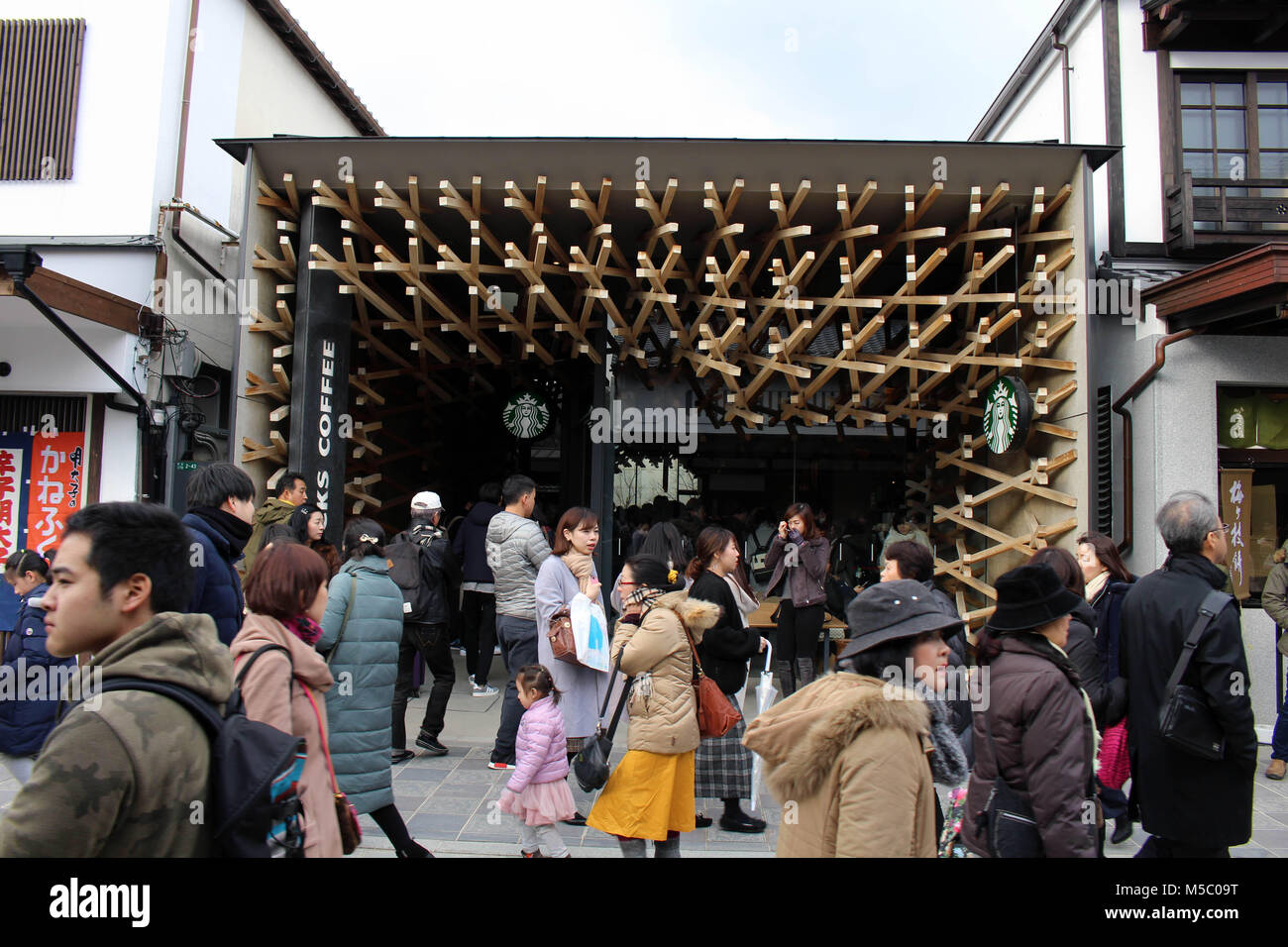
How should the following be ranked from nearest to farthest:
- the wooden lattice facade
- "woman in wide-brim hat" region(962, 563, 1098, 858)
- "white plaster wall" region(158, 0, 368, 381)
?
"woman in wide-brim hat" region(962, 563, 1098, 858)
the wooden lattice facade
"white plaster wall" region(158, 0, 368, 381)

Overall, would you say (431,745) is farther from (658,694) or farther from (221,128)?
(221,128)

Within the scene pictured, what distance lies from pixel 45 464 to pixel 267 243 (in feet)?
10.8

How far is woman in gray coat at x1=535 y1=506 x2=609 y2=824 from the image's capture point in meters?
4.95

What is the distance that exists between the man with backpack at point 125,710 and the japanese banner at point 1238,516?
9.25 m

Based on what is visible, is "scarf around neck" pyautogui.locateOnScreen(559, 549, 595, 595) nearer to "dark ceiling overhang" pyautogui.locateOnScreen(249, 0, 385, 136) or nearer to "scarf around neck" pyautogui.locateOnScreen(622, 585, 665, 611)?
"scarf around neck" pyautogui.locateOnScreen(622, 585, 665, 611)

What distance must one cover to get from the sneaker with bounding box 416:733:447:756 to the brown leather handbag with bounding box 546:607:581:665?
2.14m

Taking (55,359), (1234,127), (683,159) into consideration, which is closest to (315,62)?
(55,359)

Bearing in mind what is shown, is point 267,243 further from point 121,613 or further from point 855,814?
point 855,814

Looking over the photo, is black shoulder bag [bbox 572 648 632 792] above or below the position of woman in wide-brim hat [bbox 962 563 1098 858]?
below

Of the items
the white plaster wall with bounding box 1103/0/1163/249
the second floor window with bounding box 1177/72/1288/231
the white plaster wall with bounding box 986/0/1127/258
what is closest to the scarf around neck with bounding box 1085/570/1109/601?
the white plaster wall with bounding box 986/0/1127/258

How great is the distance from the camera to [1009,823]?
2.59 metres

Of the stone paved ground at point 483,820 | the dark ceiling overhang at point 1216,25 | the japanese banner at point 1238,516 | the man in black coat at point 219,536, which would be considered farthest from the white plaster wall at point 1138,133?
the man in black coat at point 219,536

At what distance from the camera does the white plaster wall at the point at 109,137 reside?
841 centimetres

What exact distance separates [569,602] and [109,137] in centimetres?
759
